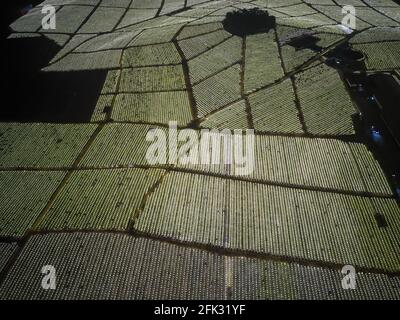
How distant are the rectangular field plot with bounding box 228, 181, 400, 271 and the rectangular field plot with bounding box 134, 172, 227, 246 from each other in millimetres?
239

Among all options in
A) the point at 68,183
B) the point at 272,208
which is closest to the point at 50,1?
the point at 68,183

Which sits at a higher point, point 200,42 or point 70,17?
point 70,17

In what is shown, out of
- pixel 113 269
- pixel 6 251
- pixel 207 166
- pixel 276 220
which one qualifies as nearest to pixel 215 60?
pixel 207 166

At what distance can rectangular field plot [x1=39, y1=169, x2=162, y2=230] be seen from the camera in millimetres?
5816

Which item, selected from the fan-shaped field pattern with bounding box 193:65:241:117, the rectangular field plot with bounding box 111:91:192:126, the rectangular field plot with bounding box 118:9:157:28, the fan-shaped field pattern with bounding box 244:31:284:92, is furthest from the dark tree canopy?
the rectangular field plot with bounding box 118:9:157:28

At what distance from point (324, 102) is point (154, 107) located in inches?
161

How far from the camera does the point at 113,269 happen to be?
520 centimetres

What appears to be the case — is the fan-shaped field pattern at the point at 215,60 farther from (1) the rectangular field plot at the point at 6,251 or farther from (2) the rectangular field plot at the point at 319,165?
(1) the rectangular field plot at the point at 6,251

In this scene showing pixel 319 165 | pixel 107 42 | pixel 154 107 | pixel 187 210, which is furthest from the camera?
pixel 107 42

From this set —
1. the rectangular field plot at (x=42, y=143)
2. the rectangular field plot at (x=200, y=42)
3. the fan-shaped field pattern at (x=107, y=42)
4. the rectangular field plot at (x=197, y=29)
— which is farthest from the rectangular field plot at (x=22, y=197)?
the rectangular field plot at (x=197, y=29)

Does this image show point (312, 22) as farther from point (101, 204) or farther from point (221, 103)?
point (101, 204)

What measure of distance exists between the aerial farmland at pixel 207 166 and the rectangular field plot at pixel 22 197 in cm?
3

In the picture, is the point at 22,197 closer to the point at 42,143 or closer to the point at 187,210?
the point at 42,143

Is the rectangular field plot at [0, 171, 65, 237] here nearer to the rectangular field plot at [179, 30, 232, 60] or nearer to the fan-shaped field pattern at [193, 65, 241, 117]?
the fan-shaped field pattern at [193, 65, 241, 117]
